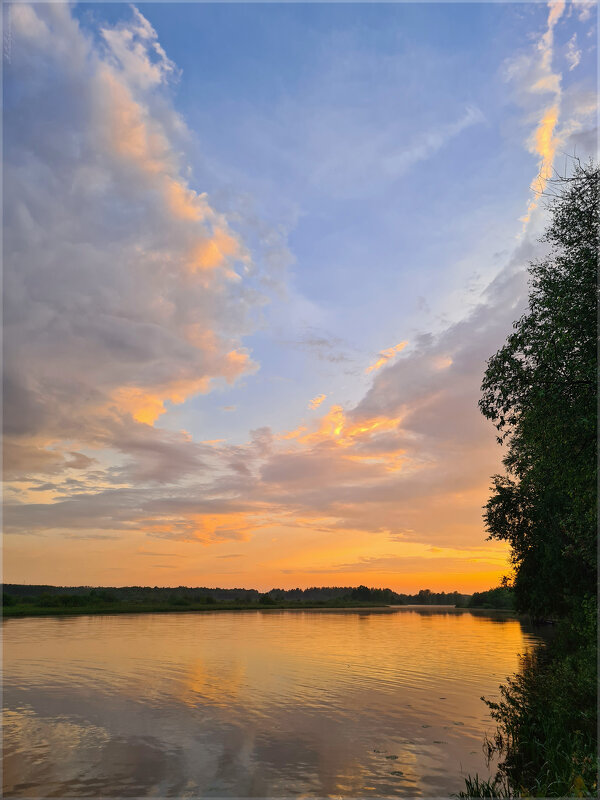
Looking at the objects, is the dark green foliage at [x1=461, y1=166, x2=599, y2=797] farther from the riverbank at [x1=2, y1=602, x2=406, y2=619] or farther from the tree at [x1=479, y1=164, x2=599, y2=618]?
the riverbank at [x1=2, y1=602, x2=406, y2=619]

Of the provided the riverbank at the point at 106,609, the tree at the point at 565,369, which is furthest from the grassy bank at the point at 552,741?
the riverbank at the point at 106,609

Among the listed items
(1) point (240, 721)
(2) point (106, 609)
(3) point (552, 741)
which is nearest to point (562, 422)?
(3) point (552, 741)

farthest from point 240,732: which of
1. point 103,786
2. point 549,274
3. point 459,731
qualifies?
point 549,274

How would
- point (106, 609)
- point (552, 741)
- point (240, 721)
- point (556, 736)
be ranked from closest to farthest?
point (552, 741) → point (556, 736) → point (240, 721) → point (106, 609)

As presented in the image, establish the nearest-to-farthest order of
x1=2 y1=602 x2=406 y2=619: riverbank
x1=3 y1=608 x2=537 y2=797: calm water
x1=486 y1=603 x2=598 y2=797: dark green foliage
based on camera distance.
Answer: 1. x1=486 y1=603 x2=598 y2=797: dark green foliage
2. x1=3 y1=608 x2=537 y2=797: calm water
3. x1=2 y1=602 x2=406 y2=619: riverbank

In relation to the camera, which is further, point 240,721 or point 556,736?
point 240,721

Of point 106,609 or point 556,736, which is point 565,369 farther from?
point 106,609

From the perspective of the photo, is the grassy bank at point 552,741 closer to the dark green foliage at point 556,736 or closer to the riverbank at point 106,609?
the dark green foliage at point 556,736

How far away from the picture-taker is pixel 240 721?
26266 mm

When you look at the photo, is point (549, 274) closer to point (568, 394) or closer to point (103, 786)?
point (568, 394)

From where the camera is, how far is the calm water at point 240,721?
18.3 m

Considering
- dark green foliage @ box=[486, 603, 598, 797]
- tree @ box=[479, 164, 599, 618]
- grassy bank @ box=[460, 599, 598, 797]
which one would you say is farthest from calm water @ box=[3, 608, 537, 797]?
tree @ box=[479, 164, 599, 618]

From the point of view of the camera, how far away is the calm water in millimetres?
18281

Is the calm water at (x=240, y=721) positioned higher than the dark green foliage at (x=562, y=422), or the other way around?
the dark green foliage at (x=562, y=422)
